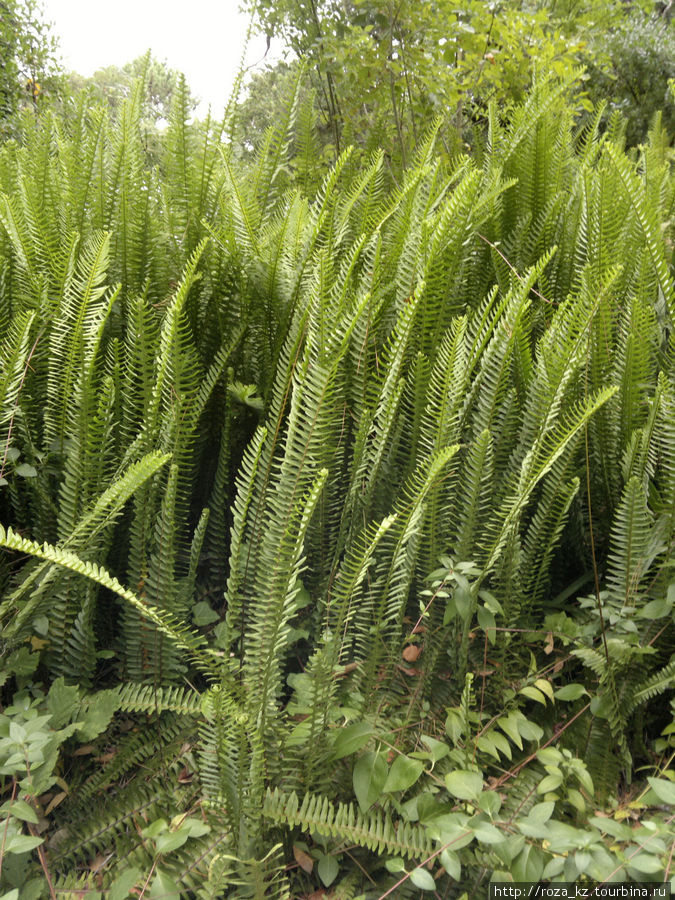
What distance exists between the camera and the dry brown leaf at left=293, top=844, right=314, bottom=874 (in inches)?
30.3

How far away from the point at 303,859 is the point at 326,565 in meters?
0.42

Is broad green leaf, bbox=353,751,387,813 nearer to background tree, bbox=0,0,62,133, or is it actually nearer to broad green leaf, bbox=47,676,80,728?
broad green leaf, bbox=47,676,80,728

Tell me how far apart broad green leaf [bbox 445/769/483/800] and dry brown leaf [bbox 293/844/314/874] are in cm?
21

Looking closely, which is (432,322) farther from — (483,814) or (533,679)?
(483,814)

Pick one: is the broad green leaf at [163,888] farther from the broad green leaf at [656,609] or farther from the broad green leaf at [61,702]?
the broad green leaf at [656,609]

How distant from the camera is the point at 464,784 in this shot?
2.45 feet

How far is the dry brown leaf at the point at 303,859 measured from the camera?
0.77m

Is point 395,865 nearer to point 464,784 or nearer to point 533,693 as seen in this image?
point 464,784

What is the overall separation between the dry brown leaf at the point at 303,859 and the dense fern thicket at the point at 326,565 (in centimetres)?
1

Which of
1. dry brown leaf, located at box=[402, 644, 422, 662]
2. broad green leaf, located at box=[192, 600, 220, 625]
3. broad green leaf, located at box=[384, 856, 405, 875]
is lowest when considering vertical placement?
broad green leaf, located at box=[384, 856, 405, 875]

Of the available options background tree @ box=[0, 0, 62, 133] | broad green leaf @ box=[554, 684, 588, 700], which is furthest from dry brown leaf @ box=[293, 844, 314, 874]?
background tree @ box=[0, 0, 62, 133]

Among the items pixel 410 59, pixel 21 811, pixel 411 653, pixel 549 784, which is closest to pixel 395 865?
pixel 549 784

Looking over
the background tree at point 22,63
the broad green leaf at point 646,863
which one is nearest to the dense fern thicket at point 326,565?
the broad green leaf at point 646,863

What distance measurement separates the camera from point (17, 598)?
0.84 metres
